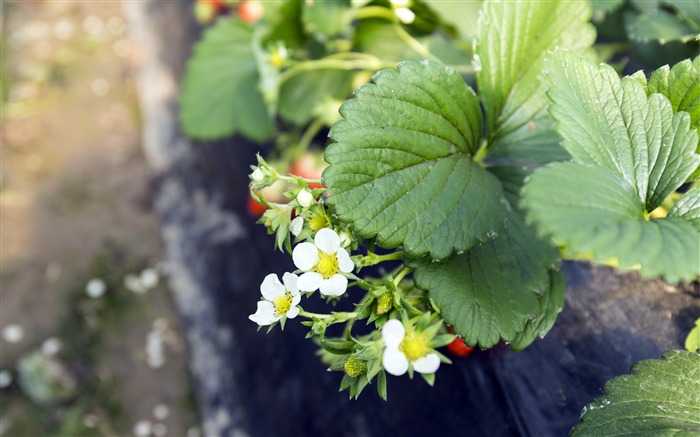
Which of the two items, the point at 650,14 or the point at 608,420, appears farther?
the point at 650,14

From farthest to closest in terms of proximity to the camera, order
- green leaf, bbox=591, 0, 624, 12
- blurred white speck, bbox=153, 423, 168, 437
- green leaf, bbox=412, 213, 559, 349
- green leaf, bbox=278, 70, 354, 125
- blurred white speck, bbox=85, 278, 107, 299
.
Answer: blurred white speck, bbox=85, 278, 107, 299 → blurred white speck, bbox=153, 423, 168, 437 → green leaf, bbox=278, 70, 354, 125 → green leaf, bbox=591, 0, 624, 12 → green leaf, bbox=412, 213, 559, 349

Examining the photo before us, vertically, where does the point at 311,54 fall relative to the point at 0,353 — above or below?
above

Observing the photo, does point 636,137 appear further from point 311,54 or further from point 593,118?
point 311,54

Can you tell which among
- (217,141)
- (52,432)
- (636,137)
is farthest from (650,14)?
(52,432)

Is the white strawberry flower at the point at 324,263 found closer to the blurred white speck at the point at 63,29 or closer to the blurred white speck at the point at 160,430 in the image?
the blurred white speck at the point at 160,430

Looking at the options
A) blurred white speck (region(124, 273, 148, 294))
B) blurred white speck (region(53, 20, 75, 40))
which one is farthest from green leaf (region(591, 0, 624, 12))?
blurred white speck (region(53, 20, 75, 40))

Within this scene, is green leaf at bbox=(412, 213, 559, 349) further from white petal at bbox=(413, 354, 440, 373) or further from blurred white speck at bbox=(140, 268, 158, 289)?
blurred white speck at bbox=(140, 268, 158, 289)

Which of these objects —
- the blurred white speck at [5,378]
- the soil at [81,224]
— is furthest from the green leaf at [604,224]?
the blurred white speck at [5,378]
